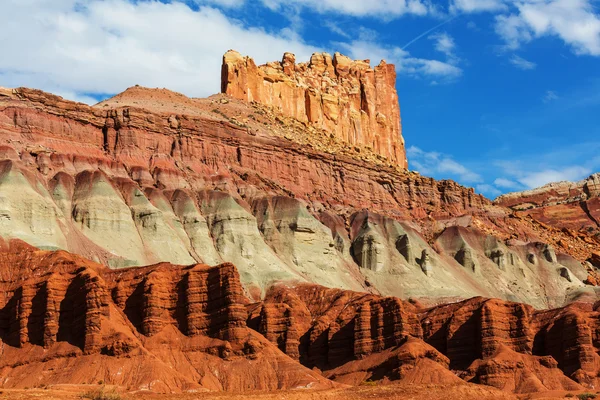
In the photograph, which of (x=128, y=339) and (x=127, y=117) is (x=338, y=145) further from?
(x=128, y=339)

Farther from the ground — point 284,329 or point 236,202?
point 236,202

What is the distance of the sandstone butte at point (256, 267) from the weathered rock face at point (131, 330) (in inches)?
5.4

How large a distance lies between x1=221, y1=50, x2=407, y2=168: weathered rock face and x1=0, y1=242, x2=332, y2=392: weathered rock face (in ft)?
269

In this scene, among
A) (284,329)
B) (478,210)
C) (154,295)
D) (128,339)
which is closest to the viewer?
(128,339)

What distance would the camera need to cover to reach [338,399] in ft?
199

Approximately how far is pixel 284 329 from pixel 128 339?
64.7ft

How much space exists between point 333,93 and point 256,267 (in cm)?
6869

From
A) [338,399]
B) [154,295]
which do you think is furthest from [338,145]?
[338,399]

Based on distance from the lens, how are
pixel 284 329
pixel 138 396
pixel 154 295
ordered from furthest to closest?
pixel 284 329 → pixel 154 295 → pixel 138 396

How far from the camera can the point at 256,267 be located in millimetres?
106188

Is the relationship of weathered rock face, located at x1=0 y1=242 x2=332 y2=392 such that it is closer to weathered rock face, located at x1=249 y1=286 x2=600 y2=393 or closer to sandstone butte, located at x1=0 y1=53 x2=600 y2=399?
sandstone butte, located at x1=0 y1=53 x2=600 y2=399

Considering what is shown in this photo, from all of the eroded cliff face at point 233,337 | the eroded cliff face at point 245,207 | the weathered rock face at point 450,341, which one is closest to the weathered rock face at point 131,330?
the eroded cliff face at point 233,337

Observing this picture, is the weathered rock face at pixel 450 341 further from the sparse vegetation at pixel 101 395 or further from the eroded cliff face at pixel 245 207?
the sparse vegetation at pixel 101 395

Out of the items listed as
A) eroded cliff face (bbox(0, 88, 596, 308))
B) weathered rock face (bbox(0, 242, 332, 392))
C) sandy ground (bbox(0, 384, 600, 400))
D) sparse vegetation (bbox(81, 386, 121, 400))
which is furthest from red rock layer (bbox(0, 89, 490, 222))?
sparse vegetation (bbox(81, 386, 121, 400))
